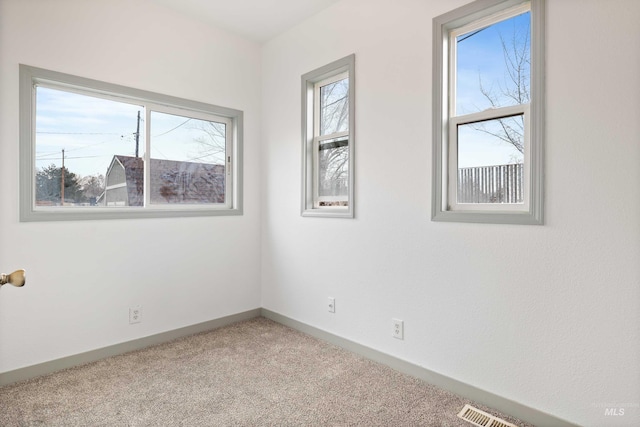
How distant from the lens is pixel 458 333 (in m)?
2.18

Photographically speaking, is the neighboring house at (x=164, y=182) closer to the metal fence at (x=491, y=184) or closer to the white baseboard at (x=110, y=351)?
the white baseboard at (x=110, y=351)

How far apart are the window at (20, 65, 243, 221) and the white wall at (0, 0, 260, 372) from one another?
0.26 ft

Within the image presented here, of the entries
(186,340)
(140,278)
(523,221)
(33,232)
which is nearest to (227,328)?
(186,340)

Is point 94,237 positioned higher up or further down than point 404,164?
further down

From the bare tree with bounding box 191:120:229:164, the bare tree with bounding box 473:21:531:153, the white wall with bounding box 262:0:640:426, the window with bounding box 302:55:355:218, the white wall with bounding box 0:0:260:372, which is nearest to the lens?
the white wall with bounding box 262:0:640:426

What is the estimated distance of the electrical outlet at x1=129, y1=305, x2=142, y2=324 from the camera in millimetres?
2816

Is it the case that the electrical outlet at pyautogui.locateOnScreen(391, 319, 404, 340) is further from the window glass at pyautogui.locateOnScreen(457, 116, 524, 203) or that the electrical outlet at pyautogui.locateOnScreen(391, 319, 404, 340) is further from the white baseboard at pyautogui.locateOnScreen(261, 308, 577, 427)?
the window glass at pyautogui.locateOnScreen(457, 116, 524, 203)

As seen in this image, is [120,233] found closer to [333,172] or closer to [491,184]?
[333,172]

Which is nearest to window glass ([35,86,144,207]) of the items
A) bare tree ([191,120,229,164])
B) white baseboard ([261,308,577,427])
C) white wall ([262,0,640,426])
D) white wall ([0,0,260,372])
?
white wall ([0,0,260,372])

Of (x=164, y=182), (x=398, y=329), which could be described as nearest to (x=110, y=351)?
(x=164, y=182)

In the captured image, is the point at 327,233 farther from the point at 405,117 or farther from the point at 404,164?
the point at 405,117

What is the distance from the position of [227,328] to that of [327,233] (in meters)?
1.31

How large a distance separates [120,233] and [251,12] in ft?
6.79

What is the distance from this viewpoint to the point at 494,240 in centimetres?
202
